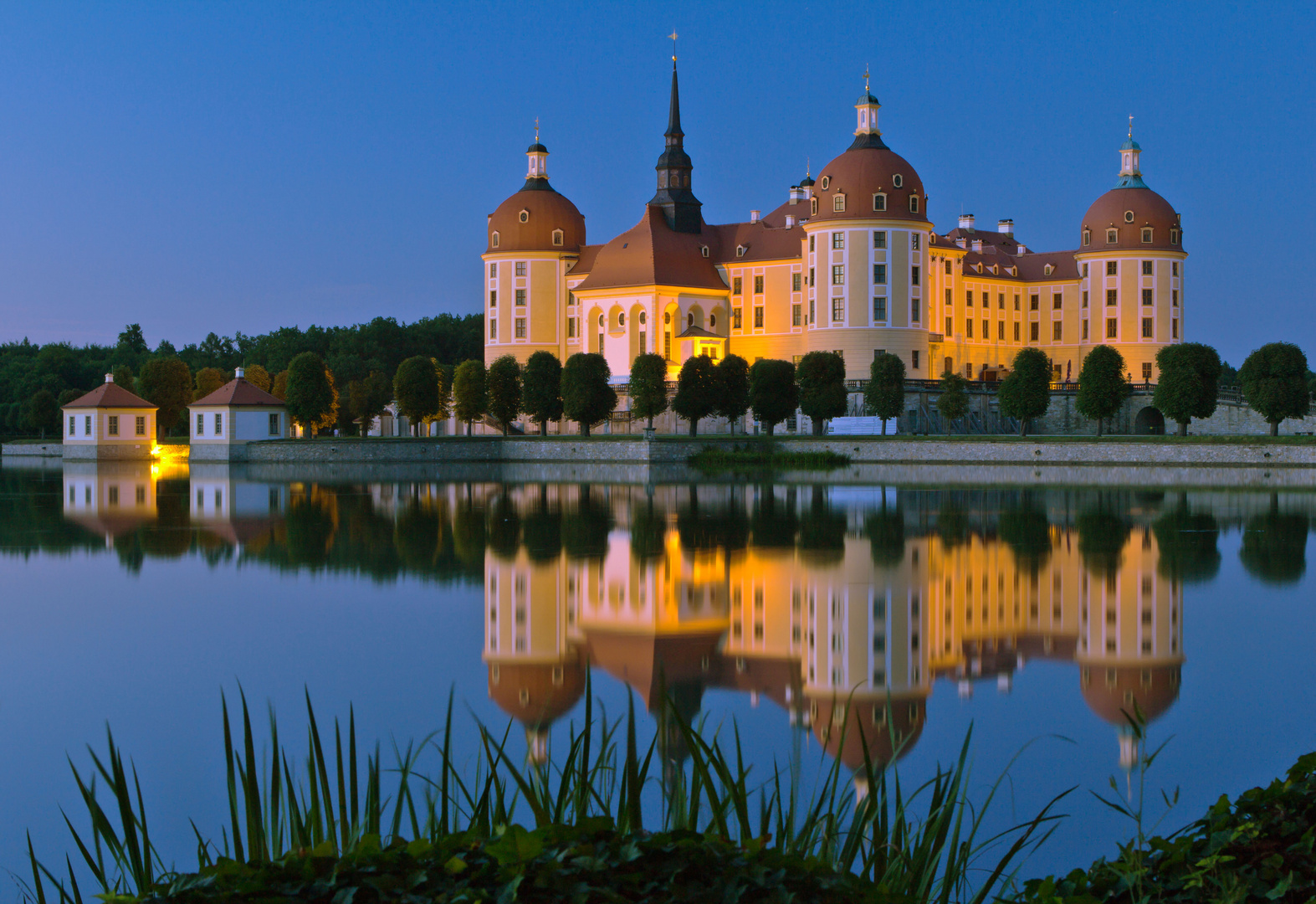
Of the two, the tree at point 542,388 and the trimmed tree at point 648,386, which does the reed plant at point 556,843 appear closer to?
the trimmed tree at point 648,386

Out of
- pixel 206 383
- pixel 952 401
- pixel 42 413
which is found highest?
pixel 206 383

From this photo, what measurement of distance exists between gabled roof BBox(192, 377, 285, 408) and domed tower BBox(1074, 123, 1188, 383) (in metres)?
38.9

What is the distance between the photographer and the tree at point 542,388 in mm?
52531

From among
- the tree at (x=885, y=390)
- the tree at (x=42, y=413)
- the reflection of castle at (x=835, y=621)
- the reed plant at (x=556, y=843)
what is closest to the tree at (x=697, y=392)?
the tree at (x=885, y=390)

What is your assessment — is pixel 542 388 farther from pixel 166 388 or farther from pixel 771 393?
pixel 166 388

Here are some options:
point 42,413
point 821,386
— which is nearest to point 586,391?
point 821,386

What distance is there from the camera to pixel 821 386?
50125mm

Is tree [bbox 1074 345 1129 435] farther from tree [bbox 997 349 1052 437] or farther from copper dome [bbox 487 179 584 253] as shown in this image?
copper dome [bbox 487 179 584 253]

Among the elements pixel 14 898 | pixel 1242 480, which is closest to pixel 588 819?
pixel 14 898

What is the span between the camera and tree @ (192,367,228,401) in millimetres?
63188

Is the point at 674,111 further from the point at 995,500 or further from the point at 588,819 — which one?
the point at 588,819

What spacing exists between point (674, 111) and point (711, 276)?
9.23 m

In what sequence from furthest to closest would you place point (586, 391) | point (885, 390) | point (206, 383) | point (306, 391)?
point (206, 383)
point (306, 391)
point (885, 390)
point (586, 391)

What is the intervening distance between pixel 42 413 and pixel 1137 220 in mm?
55800
